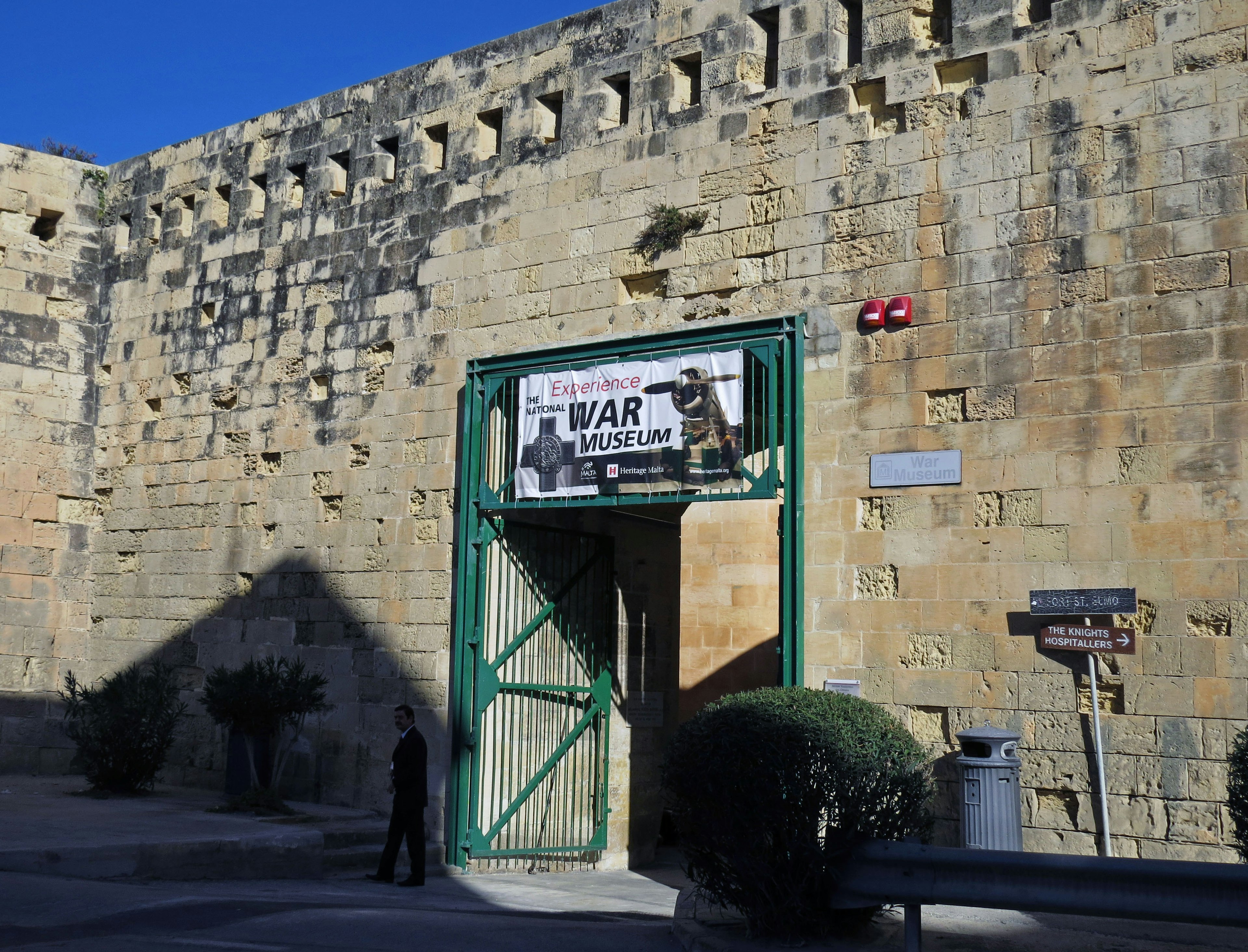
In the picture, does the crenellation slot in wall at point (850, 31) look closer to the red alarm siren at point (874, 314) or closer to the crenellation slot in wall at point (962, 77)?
the crenellation slot in wall at point (962, 77)

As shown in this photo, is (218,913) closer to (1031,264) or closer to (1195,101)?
(1031,264)

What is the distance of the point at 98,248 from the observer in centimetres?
1434

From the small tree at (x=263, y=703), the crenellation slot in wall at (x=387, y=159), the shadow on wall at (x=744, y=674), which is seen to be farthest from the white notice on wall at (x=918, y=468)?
the shadow on wall at (x=744, y=674)

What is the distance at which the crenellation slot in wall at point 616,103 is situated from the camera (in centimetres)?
1060

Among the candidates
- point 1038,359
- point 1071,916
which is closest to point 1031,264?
point 1038,359

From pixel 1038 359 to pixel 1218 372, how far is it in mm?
1074

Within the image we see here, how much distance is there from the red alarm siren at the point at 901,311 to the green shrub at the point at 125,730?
23.4 feet

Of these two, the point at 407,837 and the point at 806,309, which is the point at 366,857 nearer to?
the point at 407,837

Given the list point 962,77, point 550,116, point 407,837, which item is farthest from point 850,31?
point 407,837

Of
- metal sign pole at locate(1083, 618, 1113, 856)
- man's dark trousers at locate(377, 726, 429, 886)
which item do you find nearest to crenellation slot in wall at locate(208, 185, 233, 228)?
man's dark trousers at locate(377, 726, 429, 886)

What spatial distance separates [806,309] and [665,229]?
1.45 meters

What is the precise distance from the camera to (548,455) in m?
10.2

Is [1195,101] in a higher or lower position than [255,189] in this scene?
lower

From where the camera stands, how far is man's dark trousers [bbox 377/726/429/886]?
9.24 metres
